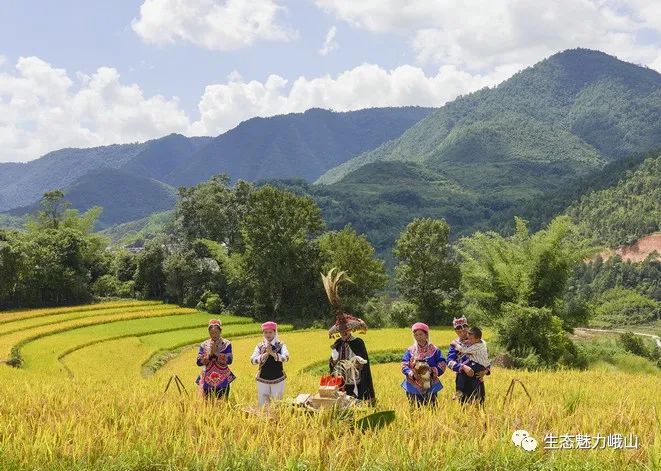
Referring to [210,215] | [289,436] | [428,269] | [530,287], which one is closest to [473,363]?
[289,436]

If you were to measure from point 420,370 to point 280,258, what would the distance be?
37.5m

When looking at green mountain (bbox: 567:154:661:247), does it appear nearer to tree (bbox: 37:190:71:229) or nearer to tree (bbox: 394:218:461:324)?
tree (bbox: 394:218:461:324)

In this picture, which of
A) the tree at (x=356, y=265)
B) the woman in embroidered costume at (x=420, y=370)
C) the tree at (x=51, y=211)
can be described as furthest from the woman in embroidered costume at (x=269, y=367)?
the tree at (x=51, y=211)

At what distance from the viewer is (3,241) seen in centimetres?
4709

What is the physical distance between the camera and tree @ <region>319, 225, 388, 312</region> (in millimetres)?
44719

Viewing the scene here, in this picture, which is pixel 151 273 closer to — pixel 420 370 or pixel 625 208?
pixel 420 370

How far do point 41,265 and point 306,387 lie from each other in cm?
4258

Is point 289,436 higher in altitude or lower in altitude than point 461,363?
lower

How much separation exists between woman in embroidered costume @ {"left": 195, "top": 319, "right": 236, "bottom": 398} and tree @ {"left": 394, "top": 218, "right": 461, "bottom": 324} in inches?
1464

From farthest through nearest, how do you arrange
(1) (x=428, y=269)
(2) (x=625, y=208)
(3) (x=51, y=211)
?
(2) (x=625, y=208), (3) (x=51, y=211), (1) (x=428, y=269)

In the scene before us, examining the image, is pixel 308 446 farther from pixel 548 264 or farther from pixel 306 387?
pixel 548 264

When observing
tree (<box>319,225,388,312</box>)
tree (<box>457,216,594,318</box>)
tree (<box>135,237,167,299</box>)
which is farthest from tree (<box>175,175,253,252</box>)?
tree (<box>457,216,594,318</box>)

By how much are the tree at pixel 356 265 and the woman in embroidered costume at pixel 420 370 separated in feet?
119

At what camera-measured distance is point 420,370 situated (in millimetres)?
7703
